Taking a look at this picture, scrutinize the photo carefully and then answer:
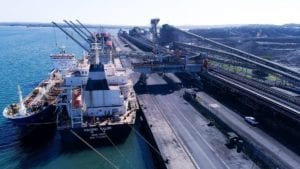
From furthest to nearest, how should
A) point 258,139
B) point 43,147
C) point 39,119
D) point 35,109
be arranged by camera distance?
1. point 35,109
2. point 39,119
3. point 43,147
4. point 258,139

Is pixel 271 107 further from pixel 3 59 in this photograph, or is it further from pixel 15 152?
pixel 3 59

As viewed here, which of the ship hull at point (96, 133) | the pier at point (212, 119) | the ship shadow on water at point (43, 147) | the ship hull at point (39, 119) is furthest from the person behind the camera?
the ship hull at point (39, 119)

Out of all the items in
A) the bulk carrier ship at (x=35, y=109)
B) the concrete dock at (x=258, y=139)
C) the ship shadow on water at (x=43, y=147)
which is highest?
the bulk carrier ship at (x=35, y=109)

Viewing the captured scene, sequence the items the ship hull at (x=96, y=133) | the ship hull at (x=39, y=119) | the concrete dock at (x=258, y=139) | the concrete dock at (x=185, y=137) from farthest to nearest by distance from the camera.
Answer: the ship hull at (x=39, y=119) → the ship hull at (x=96, y=133) → the concrete dock at (x=258, y=139) → the concrete dock at (x=185, y=137)

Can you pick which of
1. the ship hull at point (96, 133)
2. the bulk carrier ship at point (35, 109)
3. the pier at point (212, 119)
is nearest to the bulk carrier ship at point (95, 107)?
the ship hull at point (96, 133)

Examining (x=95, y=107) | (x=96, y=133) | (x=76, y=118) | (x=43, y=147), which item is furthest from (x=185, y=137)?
(x=43, y=147)

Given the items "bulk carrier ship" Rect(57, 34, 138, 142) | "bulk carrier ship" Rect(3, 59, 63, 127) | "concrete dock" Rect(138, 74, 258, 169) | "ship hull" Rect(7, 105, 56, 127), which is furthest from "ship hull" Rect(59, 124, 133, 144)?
"bulk carrier ship" Rect(3, 59, 63, 127)

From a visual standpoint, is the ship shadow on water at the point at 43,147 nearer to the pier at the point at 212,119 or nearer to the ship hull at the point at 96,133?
the ship hull at the point at 96,133

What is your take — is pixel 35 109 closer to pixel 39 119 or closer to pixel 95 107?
pixel 39 119

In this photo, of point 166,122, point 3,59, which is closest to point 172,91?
point 166,122
